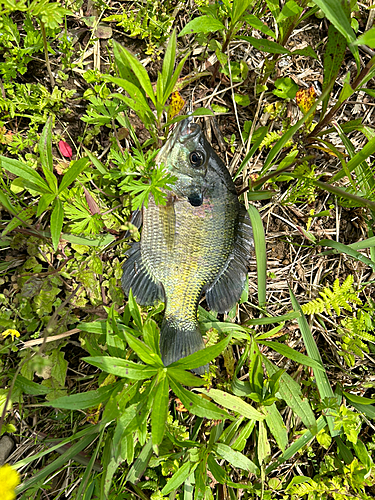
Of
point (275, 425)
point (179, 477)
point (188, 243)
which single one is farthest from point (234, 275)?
point (179, 477)

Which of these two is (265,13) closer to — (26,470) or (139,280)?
(139,280)

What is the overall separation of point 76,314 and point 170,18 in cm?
218

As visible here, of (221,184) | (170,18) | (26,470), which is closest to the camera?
(221,184)

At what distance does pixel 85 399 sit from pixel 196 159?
145 cm

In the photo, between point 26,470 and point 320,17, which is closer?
point 26,470

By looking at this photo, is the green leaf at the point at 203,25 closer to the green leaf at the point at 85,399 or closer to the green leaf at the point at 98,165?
the green leaf at the point at 98,165

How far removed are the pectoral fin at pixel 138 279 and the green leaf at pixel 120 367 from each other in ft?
1.73

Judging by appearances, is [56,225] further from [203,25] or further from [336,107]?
[336,107]

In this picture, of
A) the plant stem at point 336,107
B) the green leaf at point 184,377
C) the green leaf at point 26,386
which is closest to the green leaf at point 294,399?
the green leaf at point 184,377

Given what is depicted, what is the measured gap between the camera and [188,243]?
1.95 metres

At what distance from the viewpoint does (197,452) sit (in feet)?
6.57

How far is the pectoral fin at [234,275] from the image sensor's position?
80.8 inches

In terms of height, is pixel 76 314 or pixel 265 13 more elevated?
pixel 265 13

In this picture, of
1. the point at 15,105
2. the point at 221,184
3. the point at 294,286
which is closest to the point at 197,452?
the point at 294,286
